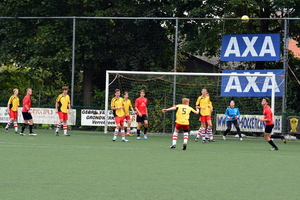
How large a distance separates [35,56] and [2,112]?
10.5 ft

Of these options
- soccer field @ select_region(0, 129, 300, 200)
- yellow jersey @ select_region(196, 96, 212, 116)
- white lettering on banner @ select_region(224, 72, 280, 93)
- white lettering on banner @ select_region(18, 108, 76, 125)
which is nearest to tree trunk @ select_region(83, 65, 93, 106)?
white lettering on banner @ select_region(18, 108, 76, 125)

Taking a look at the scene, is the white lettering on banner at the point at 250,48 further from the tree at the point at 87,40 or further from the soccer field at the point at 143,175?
the soccer field at the point at 143,175

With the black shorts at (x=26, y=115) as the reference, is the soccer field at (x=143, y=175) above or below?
below

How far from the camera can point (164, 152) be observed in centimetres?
1437

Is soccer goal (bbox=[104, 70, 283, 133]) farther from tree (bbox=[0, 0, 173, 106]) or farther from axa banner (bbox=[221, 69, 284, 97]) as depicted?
tree (bbox=[0, 0, 173, 106])

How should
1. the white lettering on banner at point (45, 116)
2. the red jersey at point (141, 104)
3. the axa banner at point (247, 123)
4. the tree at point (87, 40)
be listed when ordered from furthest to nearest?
the tree at point (87, 40) < the white lettering on banner at point (45, 116) < the axa banner at point (247, 123) < the red jersey at point (141, 104)

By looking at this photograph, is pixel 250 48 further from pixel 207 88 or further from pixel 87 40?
pixel 87 40

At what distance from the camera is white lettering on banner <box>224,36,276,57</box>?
72.2 feet

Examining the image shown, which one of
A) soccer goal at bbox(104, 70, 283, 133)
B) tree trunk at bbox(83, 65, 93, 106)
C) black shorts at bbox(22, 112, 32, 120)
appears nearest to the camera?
black shorts at bbox(22, 112, 32, 120)

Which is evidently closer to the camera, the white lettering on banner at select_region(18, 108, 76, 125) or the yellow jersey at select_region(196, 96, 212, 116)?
the yellow jersey at select_region(196, 96, 212, 116)

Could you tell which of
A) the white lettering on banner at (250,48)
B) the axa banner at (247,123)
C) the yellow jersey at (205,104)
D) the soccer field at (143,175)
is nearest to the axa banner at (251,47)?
the white lettering on banner at (250,48)

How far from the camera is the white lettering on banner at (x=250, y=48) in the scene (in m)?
22.0

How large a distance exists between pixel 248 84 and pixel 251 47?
1523mm

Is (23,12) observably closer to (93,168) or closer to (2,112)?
(2,112)
